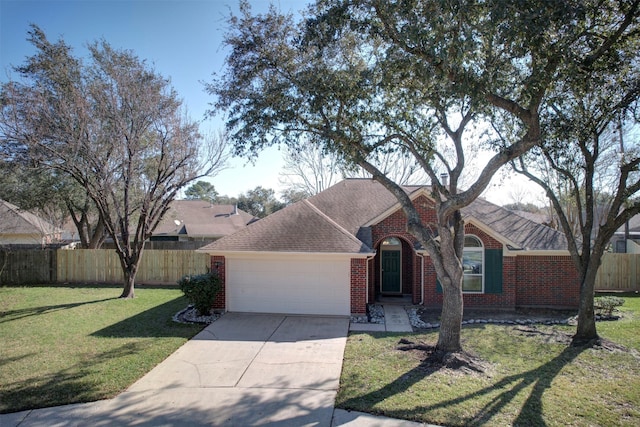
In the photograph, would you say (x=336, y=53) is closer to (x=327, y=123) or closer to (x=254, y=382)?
(x=327, y=123)

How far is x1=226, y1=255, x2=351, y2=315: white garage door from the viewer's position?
12.7 metres

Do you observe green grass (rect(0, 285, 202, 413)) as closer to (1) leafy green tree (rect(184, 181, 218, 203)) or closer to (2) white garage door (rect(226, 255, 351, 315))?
(2) white garage door (rect(226, 255, 351, 315))

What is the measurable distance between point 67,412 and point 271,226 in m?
8.27

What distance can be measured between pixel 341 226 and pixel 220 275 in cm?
465

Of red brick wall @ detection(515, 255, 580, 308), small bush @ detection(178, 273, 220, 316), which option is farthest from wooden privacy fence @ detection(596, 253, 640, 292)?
small bush @ detection(178, 273, 220, 316)

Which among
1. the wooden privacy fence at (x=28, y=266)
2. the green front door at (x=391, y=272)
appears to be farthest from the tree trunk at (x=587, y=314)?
the wooden privacy fence at (x=28, y=266)

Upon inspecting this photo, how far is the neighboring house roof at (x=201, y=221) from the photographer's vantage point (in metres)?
31.0

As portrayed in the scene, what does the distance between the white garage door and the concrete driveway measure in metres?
1.95

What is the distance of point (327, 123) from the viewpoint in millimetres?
9312

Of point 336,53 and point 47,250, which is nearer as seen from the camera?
point 336,53

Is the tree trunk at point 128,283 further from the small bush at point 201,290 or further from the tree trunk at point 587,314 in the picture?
the tree trunk at point 587,314

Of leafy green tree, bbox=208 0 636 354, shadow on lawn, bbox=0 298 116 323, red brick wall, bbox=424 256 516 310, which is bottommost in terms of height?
shadow on lawn, bbox=0 298 116 323

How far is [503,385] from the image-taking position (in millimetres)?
7223

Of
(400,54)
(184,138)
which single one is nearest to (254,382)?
(400,54)
